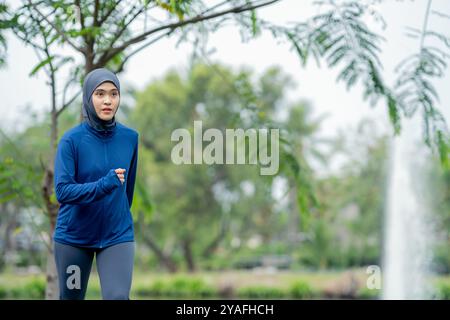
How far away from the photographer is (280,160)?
520 centimetres

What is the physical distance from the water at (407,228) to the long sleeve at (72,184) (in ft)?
38.8

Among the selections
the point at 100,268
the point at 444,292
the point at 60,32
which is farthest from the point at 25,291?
the point at 100,268

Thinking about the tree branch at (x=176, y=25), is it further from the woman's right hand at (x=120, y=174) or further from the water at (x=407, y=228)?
the water at (x=407, y=228)

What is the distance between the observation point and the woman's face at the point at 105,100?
7.75 feet

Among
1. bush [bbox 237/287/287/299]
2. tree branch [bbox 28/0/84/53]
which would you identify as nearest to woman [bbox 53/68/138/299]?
tree branch [bbox 28/0/84/53]

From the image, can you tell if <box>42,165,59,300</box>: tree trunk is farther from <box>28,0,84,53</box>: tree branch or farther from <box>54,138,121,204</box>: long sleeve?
<box>54,138,121,204</box>: long sleeve

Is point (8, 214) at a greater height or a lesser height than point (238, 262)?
greater

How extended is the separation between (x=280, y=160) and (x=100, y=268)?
2981 mm

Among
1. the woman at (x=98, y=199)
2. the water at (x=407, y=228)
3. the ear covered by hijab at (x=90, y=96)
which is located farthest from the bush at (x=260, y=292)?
the ear covered by hijab at (x=90, y=96)

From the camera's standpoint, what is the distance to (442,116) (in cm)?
454

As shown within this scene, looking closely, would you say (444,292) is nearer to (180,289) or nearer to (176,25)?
(180,289)
